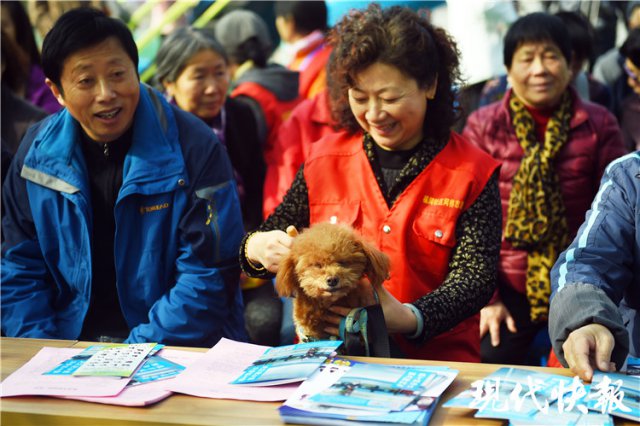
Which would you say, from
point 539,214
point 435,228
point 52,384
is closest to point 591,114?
point 539,214

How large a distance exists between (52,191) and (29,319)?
1.52 ft

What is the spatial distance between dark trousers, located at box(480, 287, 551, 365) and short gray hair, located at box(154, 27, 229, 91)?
197 centimetres

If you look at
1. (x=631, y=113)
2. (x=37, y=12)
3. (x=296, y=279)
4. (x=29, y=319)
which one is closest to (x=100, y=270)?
(x=29, y=319)

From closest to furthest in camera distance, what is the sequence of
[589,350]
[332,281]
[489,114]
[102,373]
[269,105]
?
[589,350], [102,373], [332,281], [489,114], [269,105]

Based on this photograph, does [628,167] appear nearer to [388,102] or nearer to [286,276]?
[388,102]

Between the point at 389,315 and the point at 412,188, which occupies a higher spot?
the point at 412,188

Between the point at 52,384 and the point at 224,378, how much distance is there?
43 centimetres

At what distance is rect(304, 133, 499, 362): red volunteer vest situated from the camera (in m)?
2.49

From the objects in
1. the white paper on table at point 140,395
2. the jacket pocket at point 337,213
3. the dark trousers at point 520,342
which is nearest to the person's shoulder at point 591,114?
the dark trousers at point 520,342

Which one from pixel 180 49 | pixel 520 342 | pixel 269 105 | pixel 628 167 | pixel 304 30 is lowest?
pixel 520 342

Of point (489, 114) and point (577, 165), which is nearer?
point (577, 165)

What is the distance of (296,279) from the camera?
7.20ft

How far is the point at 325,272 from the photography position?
2.10 m

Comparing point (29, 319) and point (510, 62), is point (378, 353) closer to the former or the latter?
point (29, 319)
